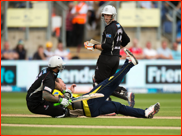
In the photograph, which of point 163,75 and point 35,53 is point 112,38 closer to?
point 163,75

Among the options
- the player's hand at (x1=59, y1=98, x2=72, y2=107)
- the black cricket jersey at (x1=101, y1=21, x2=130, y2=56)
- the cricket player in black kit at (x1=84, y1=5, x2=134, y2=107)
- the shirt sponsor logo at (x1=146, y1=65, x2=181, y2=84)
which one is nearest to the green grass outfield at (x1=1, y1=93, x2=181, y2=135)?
the player's hand at (x1=59, y1=98, x2=72, y2=107)

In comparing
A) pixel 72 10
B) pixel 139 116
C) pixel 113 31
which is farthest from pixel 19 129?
pixel 72 10

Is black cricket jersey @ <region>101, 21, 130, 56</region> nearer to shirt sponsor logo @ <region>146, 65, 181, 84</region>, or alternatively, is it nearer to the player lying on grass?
the player lying on grass

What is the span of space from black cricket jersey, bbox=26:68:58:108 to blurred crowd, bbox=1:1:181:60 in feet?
30.0

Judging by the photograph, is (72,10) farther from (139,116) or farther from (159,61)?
(139,116)

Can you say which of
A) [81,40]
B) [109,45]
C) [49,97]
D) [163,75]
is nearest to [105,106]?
[49,97]

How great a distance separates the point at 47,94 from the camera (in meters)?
7.16

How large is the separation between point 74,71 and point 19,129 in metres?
9.79

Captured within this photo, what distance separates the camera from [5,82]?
15.9 m

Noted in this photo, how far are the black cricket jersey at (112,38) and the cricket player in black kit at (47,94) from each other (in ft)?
4.43

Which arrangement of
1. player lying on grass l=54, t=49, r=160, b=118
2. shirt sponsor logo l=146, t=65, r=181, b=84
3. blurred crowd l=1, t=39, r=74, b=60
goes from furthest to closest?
blurred crowd l=1, t=39, r=74, b=60, shirt sponsor logo l=146, t=65, r=181, b=84, player lying on grass l=54, t=49, r=160, b=118

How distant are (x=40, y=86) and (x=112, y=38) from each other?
2.11 metres

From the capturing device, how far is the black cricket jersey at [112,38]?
834 cm

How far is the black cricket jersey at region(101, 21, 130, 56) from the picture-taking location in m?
8.34
